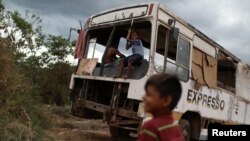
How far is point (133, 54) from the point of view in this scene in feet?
28.7

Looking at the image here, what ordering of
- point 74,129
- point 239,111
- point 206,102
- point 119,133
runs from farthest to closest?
1. point 239,111
2. point 74,129
3. point 119,133
4. point 206,102

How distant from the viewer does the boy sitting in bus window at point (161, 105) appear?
247 centimetres

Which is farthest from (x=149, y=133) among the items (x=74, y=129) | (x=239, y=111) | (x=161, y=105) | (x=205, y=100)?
(x=239, y=111)

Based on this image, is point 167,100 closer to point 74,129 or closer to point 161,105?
point 161,105

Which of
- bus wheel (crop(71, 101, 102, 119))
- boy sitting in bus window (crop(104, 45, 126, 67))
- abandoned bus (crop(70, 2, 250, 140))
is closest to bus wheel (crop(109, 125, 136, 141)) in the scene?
abandoned bus (crop(70, 2, 250, 140))

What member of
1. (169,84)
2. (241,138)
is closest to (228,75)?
(241,138)

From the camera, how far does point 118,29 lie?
962 cm

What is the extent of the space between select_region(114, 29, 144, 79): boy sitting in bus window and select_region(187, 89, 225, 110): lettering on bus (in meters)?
1.45

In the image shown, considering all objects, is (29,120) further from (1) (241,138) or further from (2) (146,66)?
(1) (241,138)

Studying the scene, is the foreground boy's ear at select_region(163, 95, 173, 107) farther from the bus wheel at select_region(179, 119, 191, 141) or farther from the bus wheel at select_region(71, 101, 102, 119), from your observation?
the bus wheel at select_region(71, 101, 102, 119)

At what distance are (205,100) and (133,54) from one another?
2.31 metres

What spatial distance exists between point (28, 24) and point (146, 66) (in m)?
9.27

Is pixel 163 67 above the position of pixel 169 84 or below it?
above

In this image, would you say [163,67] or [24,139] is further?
[163,67]
